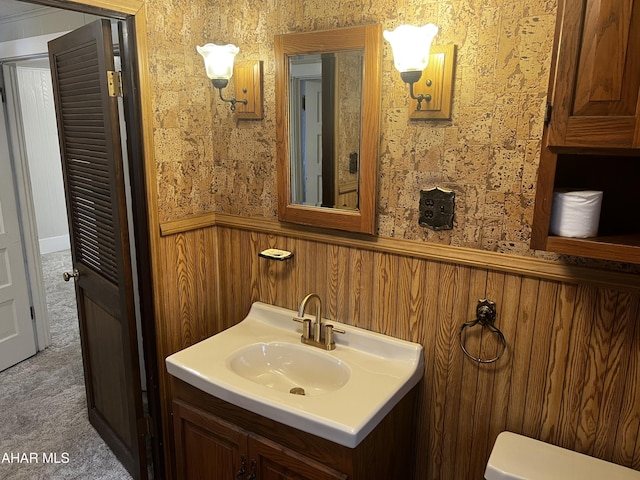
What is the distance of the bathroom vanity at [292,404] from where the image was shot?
55.9 inches

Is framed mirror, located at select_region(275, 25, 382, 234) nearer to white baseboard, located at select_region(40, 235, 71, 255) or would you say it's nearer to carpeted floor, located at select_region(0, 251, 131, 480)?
carpeted floor, located at select_region(0, 251, 131, 480)

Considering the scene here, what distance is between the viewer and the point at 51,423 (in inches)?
105

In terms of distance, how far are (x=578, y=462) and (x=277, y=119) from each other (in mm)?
1540

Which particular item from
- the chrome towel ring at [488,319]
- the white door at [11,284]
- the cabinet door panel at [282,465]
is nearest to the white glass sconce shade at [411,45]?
the chrome towel ring at [488,319]

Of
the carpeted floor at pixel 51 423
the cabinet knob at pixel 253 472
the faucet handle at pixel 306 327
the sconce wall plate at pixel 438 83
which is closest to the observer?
the sconce wall plate at pixel 438 83

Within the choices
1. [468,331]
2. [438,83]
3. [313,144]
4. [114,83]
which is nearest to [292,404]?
[468,331]

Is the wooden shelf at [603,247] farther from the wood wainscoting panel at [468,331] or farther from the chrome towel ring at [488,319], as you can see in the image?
the chrome towel ring at [488,319]

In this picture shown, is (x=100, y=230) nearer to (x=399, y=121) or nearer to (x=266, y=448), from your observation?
(x=266, y=448)

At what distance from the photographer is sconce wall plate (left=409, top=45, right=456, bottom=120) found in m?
1.47

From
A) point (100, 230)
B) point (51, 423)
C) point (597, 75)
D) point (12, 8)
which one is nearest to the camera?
point (597, 75)

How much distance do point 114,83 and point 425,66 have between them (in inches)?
44.5

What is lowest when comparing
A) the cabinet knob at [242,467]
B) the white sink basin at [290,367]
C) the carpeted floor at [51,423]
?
the carpeted floor at [51,423]

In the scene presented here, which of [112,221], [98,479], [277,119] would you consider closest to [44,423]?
[98,479]

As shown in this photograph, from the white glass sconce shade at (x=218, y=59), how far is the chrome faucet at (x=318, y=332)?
938mm
